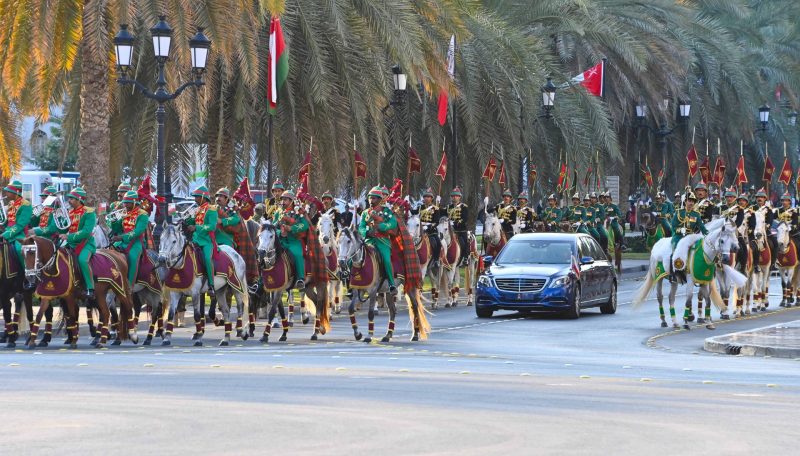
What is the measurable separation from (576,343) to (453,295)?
9.89m

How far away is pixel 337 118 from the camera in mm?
32625

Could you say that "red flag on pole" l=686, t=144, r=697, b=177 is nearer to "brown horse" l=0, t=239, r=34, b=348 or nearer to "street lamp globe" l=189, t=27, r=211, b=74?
"street lamp globe" l=189, t=27, r=211, b=74

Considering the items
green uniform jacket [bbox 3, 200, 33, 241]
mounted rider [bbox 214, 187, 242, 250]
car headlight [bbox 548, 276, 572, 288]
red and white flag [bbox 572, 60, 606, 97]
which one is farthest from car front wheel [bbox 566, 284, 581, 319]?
red and white flag [bbox 572, 60, 606, 97]

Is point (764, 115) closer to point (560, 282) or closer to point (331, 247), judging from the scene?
point (560, 282)

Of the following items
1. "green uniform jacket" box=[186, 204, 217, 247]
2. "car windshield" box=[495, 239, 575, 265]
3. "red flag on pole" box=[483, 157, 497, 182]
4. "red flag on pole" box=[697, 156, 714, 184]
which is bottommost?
"car windshield" box=[495, 239, 575, 265]

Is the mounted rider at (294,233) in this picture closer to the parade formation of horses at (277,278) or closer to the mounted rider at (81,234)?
the parade formation of horses at (277,278)

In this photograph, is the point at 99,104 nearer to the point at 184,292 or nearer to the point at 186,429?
the point at 184,292

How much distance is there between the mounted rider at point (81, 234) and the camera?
2216 centimetres

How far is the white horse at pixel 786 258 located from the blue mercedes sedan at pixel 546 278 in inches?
159

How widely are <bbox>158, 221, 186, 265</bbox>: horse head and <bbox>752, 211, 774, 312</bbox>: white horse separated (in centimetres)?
1357

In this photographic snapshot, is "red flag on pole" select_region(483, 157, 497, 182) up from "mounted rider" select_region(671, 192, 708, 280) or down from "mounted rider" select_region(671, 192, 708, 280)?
up

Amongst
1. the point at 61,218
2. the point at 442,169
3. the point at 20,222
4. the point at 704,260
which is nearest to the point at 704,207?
the point at 704,260

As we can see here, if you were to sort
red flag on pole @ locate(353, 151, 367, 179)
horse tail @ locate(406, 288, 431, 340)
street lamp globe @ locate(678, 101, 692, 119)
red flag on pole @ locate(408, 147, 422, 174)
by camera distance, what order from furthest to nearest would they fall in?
street lamp globe @ locate(678, 101, 692, 119)
red flag on pole @ locate(408, 147, 422, 174)
red flag on pole @ locate(353, 151, 367, 179)
horse tail @ locate(406, 288, 431, 340)

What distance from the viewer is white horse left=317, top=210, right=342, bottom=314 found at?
26078mm
